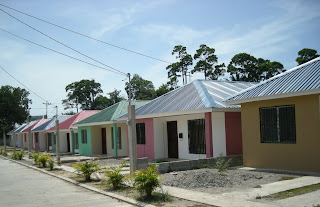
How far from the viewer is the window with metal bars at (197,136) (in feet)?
55.7

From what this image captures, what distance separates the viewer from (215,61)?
154 ft

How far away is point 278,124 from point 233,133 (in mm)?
3545

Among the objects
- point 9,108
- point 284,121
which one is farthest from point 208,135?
point 9,108

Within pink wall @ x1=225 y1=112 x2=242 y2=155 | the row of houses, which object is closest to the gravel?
the row of houses

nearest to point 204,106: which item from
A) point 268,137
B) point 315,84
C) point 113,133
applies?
point 268,137

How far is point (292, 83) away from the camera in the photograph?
12344mm

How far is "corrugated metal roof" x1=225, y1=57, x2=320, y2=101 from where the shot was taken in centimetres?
1162

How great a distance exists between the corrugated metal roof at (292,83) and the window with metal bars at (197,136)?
3.51 m

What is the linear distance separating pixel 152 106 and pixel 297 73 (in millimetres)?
9545

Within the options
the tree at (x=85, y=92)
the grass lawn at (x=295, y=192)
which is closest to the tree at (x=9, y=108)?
the tree at (x=85, y=92)

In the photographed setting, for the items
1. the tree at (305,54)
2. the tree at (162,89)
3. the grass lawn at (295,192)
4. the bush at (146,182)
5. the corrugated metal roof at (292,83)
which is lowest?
the grass lawn at (295,192)

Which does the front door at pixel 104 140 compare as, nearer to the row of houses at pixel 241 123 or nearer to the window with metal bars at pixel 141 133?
the row of houses at pixel 241 123

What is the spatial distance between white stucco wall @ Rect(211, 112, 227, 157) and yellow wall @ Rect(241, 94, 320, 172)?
170 cm

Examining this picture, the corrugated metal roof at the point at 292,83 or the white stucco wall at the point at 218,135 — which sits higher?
the corrugated metal roof at the point at 292,83
